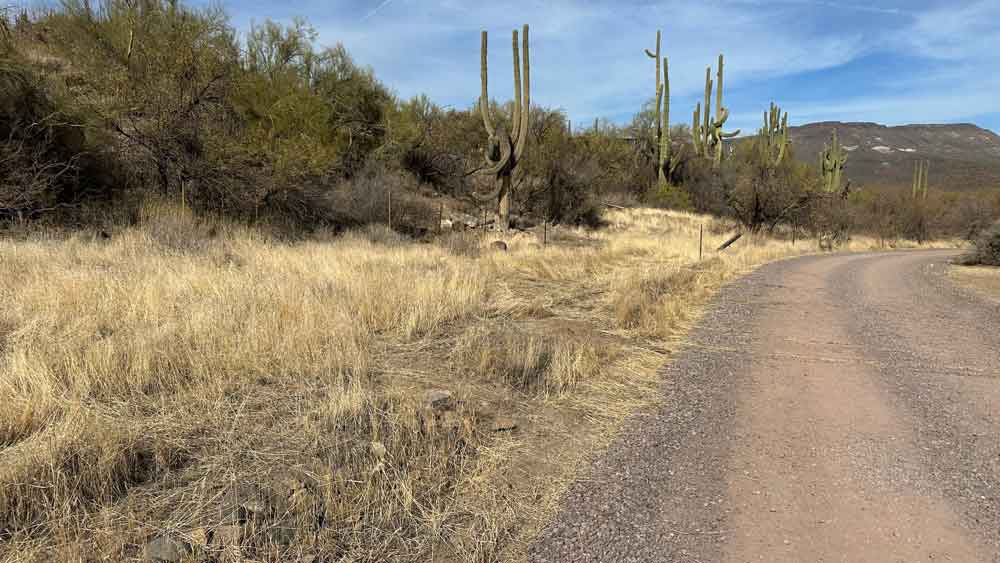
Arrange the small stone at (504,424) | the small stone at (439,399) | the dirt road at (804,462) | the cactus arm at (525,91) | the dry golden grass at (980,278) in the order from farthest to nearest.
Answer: the cactus arm at (525,91) < the dry golden grass at (980,278) < the small stone at (439,399) < the small stone at (504,424) < the dirt road at (804,462)

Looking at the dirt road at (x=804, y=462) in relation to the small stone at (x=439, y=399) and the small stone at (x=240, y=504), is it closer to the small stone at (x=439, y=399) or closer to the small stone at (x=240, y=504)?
the small stone at (x=439, y=399)

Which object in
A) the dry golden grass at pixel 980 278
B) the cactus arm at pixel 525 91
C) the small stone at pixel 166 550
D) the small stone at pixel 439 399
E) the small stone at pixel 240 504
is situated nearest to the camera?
the small stone at pixel 166 550

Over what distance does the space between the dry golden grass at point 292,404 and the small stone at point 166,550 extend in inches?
2.0

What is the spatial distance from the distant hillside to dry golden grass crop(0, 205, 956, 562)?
9434cm

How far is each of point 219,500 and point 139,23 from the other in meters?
16.2

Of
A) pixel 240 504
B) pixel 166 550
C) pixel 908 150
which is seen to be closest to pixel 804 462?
pixel 240 504

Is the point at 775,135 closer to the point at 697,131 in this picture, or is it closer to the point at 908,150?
the point at 697,131

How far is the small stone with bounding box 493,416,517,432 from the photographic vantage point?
4457mm

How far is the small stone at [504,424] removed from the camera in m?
4.46

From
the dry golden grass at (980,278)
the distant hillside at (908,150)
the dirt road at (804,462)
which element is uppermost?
the distant hillside at (908,150)

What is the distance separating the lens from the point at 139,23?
15.1 metres

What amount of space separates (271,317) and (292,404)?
78.5 inches

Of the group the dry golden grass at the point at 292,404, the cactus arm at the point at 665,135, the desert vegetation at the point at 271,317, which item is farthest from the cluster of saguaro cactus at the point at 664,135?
the dry golden grass at the point at 292,404

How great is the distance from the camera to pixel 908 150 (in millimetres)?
138625
